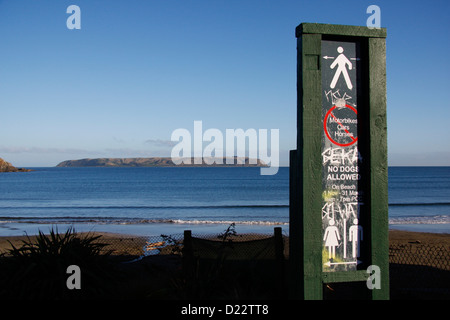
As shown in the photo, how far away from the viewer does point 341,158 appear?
4.83m

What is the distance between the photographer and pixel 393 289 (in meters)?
6.91

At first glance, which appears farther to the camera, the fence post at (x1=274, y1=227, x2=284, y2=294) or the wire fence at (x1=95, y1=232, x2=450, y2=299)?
the wire fence at (x1=95, y1=232, x2=450, y2=299)

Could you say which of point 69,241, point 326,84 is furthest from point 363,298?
point 69,241

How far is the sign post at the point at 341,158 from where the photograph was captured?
4.65m

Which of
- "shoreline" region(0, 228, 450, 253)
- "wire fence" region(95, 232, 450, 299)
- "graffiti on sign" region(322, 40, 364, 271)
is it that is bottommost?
"shoreline" region(0, 228, 450, 253)

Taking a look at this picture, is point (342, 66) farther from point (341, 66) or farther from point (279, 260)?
point (279, 260)

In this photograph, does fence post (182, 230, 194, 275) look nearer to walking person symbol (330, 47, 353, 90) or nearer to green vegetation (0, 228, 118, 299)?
green vegetation (0, 228, 118, 299)

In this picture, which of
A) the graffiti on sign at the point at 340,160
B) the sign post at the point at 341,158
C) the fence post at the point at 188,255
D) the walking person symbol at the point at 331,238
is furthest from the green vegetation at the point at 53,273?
the graffiti on sign at the point at 340,160

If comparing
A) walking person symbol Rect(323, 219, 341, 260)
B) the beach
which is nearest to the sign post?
walking person symbol Rect(323, 219, 341, 260)

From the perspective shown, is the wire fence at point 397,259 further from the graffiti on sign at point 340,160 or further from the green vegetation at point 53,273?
the graffiti on sign at point 340,160

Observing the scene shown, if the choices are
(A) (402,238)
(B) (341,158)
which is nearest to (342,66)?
(B) (341,158)

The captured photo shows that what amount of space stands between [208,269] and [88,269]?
1.67 metres

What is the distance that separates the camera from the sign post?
465cm
